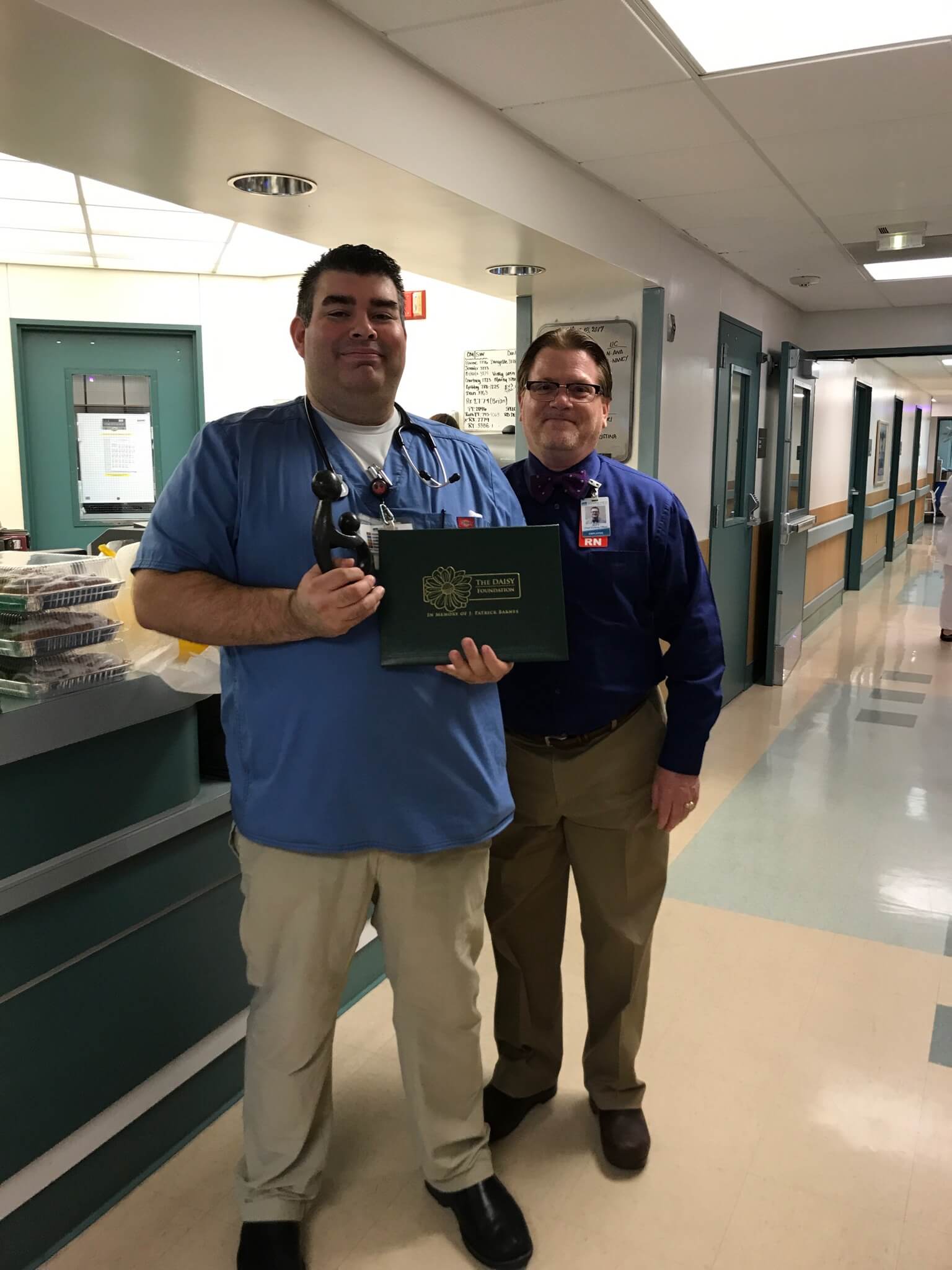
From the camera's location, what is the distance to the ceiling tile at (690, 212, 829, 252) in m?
4.29

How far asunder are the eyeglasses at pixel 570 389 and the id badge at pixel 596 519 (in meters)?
0.21

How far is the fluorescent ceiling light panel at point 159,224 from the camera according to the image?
4797mm

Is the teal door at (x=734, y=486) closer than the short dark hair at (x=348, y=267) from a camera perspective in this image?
No

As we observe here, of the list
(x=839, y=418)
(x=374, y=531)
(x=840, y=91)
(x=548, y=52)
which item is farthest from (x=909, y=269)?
(x=374, y=531)

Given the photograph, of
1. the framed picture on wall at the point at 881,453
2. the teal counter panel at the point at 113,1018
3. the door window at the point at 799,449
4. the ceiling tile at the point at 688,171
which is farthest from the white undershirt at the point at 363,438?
the framed picture on wall at the point at 881,453

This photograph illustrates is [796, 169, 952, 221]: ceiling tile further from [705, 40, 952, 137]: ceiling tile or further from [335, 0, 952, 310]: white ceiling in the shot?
[705, 40, 952, 137]: ceiling tile

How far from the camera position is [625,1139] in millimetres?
2035

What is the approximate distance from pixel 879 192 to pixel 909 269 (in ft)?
5.24

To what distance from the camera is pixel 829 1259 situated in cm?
181

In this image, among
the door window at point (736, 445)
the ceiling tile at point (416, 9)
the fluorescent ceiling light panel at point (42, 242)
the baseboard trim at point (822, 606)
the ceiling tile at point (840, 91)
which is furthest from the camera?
the baseboard trim at point (822, 606)

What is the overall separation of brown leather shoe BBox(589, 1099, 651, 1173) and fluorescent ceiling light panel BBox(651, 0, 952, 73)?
2513mm

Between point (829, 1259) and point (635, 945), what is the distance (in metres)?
0.65

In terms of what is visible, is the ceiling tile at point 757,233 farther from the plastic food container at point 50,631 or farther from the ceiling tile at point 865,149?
the plastic food container at point 50,631

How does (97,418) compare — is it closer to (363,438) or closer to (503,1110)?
(363,438)
